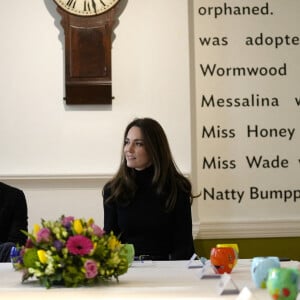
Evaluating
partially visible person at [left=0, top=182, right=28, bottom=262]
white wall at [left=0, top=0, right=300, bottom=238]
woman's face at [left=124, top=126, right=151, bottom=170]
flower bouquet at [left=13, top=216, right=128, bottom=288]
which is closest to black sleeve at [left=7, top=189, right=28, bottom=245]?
partially visible person at [left=0, top=182, right=28, bottom=262]

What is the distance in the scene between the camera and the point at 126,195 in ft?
11.0

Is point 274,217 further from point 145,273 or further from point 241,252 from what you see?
point 145,273

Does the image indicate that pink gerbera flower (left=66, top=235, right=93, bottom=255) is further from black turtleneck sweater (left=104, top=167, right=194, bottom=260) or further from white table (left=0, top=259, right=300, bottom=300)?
black turtleneck sweater (left=104, top=167, right=194, bottom=260)

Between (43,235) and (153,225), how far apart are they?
4.33ft

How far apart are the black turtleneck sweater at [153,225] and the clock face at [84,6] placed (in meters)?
1.43

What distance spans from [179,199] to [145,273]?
964 mm

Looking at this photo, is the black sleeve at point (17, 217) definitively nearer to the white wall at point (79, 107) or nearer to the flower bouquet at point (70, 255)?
the white wall at point (79, 107)

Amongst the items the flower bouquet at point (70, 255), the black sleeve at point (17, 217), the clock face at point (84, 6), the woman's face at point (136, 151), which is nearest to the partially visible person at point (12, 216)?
the black sleeve at point (17, 217)

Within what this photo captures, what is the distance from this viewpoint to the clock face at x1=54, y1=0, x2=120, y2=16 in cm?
434

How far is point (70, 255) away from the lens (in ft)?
6.47

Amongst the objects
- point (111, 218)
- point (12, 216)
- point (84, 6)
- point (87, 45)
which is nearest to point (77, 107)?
point (87, 45)

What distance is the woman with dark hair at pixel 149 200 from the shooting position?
10.8 ft

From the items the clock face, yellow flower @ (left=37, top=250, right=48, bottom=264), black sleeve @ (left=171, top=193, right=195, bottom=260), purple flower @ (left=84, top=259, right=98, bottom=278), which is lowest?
black sleeve @ (left=171, top=193, right=195, bottom=260)

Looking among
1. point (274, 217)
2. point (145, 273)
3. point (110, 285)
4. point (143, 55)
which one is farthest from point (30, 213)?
point (110, 285)
